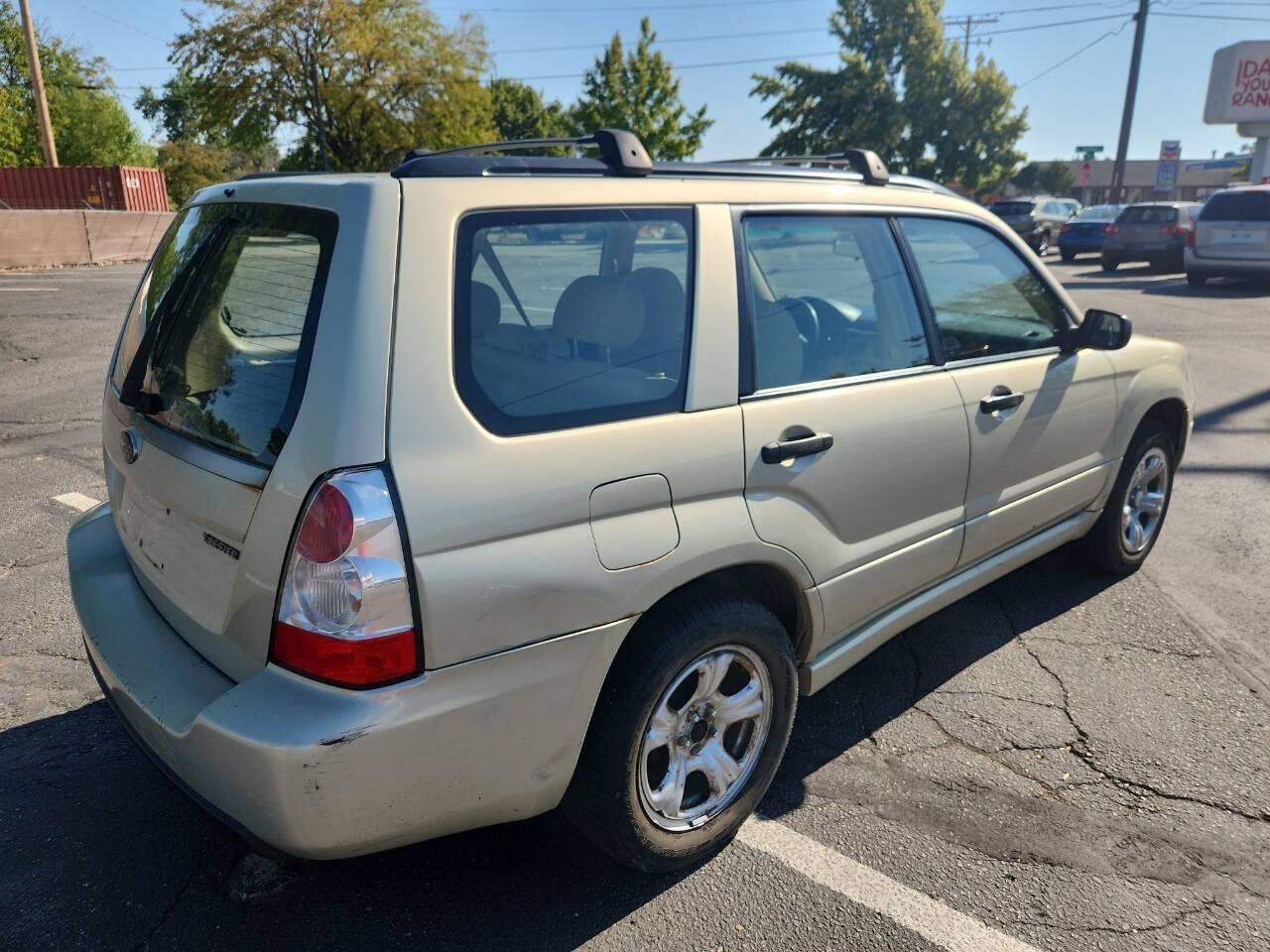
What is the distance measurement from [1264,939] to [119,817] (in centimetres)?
303

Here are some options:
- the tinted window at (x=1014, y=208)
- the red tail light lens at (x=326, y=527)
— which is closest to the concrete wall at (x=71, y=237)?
the red tail light lens at (x=326, y=527)

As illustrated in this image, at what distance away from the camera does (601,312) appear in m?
2.50

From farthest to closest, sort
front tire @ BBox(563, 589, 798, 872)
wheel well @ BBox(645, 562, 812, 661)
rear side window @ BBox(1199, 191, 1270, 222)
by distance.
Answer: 1. rear side window @ BBox(1199, 191, 1270, 222)
2. wheel well @ BBox(645, 562, 812, 661)
3. front tire @ BBox(563, 589, 798, 872)

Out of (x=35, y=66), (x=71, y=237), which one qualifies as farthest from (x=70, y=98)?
(x=71, y=237)

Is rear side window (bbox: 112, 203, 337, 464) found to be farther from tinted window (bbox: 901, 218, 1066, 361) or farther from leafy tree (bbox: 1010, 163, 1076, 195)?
leafy tree (bbox: 1010, 163, 1076, 195)

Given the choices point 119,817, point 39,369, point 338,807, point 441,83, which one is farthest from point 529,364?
point 441,83

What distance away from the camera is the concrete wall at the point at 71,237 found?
762 inches

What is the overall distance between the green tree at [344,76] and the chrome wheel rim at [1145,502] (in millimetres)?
43232

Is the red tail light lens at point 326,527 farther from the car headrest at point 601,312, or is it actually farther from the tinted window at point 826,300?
the tinted window at point 826,300

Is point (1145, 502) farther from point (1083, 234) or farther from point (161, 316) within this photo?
point (1083, 234)

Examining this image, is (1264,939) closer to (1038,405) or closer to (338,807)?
(1038,405)

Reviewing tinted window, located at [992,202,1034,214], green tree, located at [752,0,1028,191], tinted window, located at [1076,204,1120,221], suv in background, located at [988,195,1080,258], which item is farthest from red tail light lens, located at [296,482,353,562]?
green tree, located at [752,0,1028,191]

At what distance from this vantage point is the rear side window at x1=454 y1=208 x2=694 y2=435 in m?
2.12

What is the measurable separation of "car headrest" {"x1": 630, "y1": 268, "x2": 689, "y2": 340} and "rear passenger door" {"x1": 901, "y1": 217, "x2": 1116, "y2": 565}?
114 centimetres
